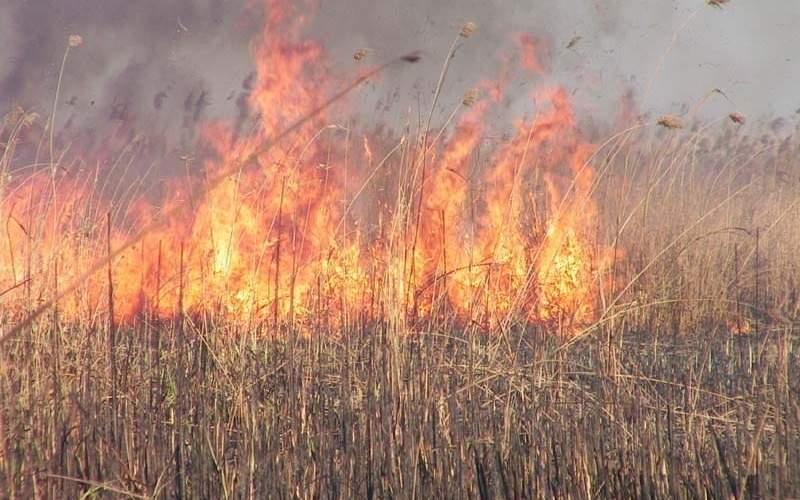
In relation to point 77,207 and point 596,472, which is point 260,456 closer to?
point 596,472

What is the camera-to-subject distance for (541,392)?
7.58ft

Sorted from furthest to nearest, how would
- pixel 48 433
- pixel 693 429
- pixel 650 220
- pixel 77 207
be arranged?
pixel 650 220
pixel 77 207
pixel 48 433
pixel 693 429

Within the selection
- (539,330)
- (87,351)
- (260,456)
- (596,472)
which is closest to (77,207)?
(87,351)

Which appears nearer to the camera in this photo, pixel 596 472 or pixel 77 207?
pixel 596 472

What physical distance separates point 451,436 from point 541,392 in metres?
0.28

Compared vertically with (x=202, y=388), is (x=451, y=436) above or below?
below

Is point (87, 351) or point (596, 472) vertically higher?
point (87, 351)

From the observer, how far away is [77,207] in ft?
13.6

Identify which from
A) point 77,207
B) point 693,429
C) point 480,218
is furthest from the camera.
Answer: point 480,218

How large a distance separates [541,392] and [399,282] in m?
0.52

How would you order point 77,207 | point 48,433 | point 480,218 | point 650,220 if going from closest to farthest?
point 48,433 → point 77,207 → point 650,220 → point 480,218

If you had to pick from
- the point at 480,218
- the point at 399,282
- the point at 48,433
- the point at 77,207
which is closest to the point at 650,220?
the point at 480,218

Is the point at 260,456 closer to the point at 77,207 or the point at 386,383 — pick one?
→ the point at 386,383

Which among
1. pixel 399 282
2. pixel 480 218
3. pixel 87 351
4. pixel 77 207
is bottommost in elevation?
pixel 87 351
